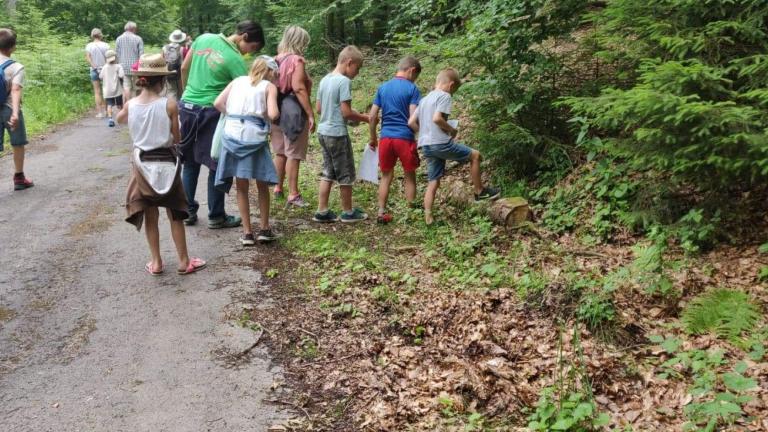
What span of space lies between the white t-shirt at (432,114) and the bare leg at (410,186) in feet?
1.95

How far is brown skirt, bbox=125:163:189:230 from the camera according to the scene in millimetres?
5586

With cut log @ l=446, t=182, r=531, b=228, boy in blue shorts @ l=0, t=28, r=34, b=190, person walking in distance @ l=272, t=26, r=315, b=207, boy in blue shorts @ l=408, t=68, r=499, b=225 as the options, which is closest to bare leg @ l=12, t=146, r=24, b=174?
boy in blue shorts @ l=0, t=28, r=34, b=190

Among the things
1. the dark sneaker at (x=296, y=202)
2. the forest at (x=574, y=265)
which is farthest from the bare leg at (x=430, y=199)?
the dark sneaker at (x=296, y=202)

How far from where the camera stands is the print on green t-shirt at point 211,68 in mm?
6848

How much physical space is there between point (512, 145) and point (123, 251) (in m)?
4.68

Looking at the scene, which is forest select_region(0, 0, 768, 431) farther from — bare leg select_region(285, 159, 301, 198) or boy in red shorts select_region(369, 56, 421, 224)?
bare leg select_region(285, 159, 301, 198)

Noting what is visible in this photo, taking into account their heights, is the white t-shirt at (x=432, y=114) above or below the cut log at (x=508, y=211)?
above

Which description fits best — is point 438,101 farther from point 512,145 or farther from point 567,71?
point 567,71

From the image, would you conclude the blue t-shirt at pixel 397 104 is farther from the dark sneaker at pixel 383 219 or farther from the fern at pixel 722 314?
the fern at pixel 722 314

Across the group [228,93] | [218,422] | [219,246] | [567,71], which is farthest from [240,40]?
[218,422]

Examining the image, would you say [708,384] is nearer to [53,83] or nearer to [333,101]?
[333,101]

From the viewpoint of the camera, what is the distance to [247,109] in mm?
6281

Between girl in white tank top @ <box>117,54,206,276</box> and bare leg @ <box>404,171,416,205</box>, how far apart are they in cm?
294

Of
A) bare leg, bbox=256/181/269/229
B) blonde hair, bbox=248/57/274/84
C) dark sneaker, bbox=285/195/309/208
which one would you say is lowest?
dark sneaker, bbox=285/195/309/208
